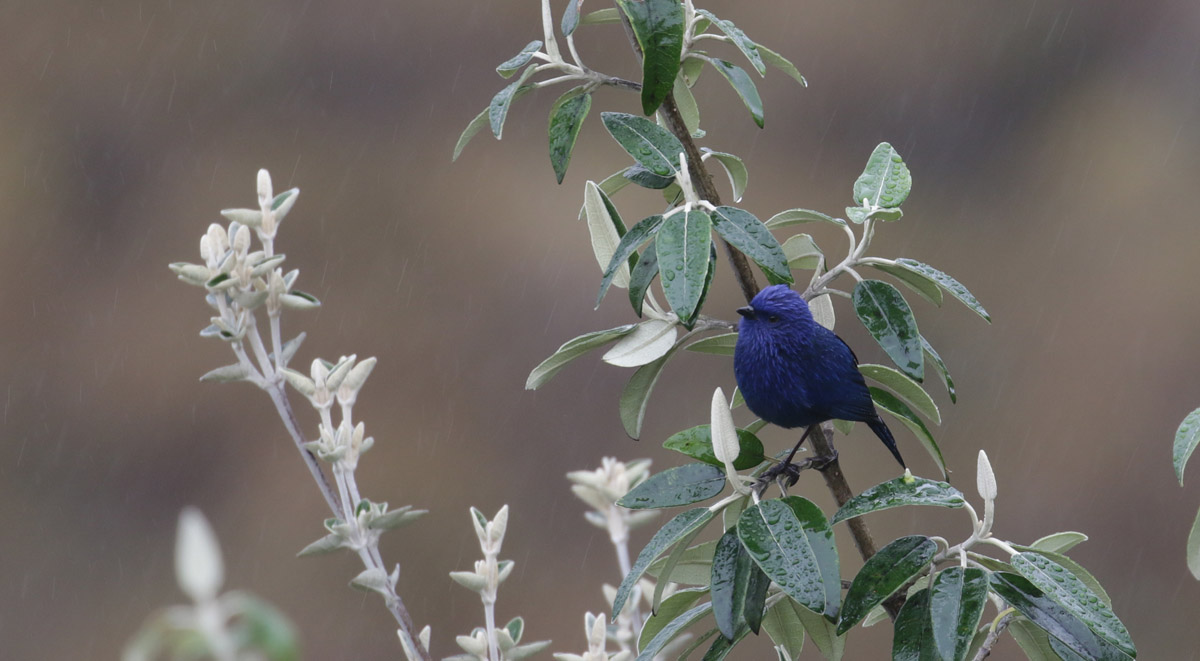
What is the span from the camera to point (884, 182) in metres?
0.75

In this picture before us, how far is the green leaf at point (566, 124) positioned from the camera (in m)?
0.75

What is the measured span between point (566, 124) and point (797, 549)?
1.19 feet

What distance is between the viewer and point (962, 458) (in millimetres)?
3322

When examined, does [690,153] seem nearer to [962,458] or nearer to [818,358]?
[818,358]

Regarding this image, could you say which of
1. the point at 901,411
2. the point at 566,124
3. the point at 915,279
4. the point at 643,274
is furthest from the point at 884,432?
the point at 566,124

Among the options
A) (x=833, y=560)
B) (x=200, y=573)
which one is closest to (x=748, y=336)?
(x=833, y=560)

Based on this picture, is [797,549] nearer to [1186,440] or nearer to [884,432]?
[884,432]

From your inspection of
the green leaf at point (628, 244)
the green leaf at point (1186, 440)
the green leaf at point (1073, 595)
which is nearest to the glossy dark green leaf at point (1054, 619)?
the green leaf at point (1073, 595)

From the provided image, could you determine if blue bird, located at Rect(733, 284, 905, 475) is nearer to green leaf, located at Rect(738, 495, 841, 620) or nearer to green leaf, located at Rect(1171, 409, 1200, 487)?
green leaf, located at Rect(738, 495, 841, 620)

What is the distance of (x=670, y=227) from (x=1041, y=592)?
35cm

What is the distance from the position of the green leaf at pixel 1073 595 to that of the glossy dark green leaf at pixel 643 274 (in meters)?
0.31

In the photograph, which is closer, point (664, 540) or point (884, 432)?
point (664, 540)

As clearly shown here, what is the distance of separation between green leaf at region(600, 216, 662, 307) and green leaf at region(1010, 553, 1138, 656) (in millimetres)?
330

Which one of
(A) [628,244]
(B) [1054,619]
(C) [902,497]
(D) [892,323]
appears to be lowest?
(B) [1054,619]
